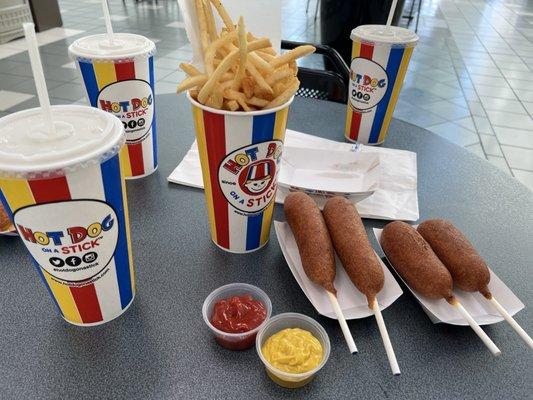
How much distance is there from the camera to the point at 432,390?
0.69m

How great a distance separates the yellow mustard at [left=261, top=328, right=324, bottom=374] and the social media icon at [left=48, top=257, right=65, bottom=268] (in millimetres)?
366

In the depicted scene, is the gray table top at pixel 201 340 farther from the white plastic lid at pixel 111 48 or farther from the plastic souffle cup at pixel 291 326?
the white plastic lid at pixel 111 48

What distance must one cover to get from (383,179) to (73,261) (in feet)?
2.98

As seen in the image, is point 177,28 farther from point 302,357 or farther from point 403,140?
point 302,357

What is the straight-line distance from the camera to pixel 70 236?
65cm

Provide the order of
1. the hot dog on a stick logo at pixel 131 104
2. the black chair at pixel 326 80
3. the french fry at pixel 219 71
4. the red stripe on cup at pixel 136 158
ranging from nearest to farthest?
the french fry at pixel 219 71 < the hot dog on a stick logo at pixel 131 104 < the red stripe on cup at pixel 136 158 < the black chair at pixel 326 80

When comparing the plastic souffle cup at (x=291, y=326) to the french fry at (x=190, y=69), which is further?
the french fry at (x=190, y=69)

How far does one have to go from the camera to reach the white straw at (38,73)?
0.54m

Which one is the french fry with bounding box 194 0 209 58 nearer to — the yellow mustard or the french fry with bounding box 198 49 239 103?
the french fry with bounding box 198 49 239 103

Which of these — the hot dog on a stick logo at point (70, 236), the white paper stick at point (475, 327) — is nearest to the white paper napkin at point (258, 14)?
the hot dog on a stick logo at point (70, 236)

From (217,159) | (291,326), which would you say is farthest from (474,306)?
(217,159)

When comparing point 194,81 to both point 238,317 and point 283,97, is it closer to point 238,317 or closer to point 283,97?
point 283,97

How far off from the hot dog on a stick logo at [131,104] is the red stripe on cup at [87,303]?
513 mm

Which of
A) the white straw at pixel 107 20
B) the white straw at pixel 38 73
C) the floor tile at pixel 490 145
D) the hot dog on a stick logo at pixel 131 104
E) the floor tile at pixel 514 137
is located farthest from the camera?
the floor tile at pixel 514 137
